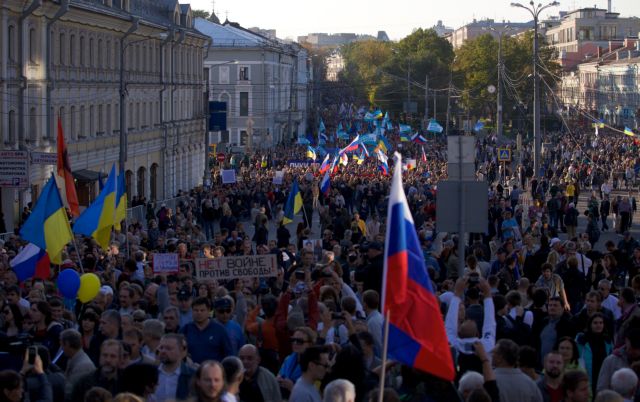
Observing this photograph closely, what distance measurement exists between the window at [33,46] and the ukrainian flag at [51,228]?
21374 millimetres

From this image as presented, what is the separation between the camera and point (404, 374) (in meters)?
9.20

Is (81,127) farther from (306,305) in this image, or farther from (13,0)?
(306,305)

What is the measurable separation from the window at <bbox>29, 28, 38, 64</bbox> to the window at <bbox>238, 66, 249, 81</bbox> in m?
52.4

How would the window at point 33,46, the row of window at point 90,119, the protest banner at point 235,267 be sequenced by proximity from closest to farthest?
the protest banner at point 235,267 → the row of window at point 90,119 → the window at point 33,46

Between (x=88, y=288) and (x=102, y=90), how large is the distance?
110 ft

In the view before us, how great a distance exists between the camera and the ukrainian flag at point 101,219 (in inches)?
802

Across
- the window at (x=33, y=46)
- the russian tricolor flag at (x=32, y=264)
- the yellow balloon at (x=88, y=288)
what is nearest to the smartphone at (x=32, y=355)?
the yellow balloon at (x=88, y=288)

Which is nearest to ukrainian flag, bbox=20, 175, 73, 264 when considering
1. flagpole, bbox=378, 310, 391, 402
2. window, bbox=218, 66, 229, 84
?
flagpole, bbox=378, 310, 391, 402

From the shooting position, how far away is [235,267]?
16.1 m

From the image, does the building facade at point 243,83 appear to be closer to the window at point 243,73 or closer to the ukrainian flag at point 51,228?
the window at point 243,73

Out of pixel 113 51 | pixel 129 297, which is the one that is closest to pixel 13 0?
pixel 113 51

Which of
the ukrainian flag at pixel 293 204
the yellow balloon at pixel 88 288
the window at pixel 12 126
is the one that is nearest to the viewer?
the yellow balloon at pixel 88 288

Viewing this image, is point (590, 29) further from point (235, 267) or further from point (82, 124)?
point (235, 267)

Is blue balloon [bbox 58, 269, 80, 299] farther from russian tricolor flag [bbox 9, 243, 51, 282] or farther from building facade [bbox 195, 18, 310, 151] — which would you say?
building facade [bbox 195, 18, 310, 151]
